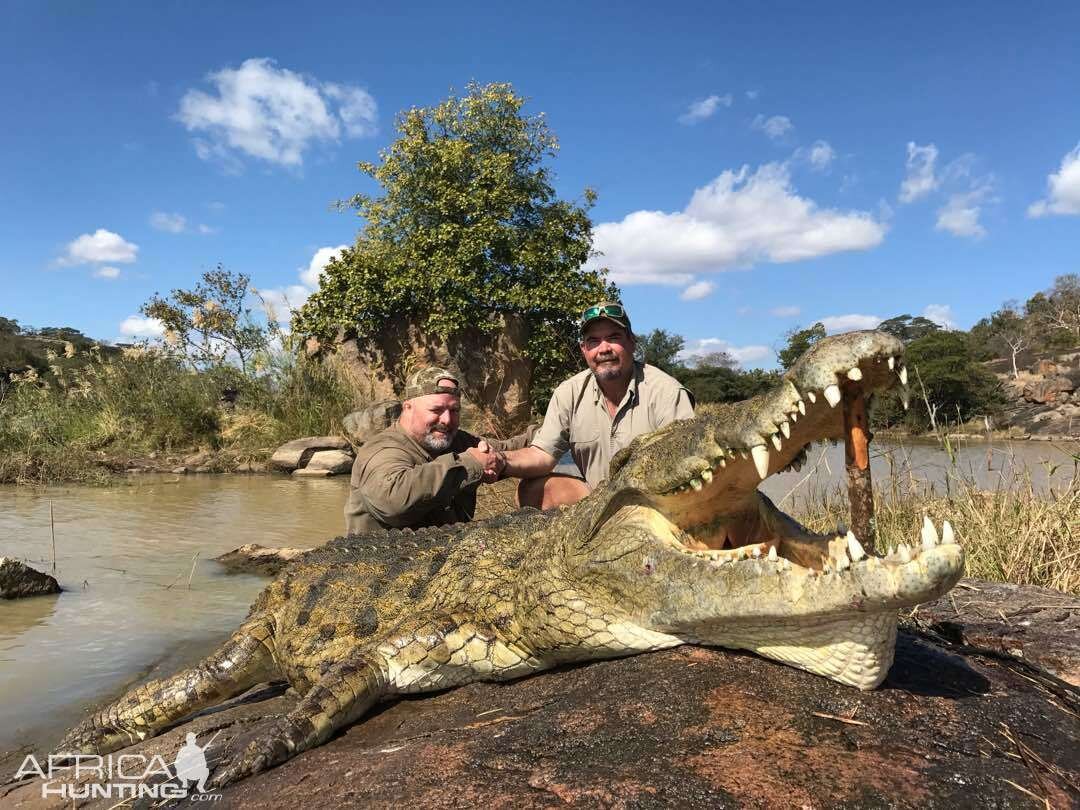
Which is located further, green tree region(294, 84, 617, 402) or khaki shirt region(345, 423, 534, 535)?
green tree region(294, 84, 617, 402)

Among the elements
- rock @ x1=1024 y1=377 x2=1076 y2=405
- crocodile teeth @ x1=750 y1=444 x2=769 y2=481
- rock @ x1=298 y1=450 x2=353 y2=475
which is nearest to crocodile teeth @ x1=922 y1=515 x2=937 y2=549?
crocodile teeth @ x1=750 y1=444 x2=769 y2=481

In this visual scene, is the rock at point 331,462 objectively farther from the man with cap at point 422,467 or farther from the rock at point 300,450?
the man with cap at point 422,467

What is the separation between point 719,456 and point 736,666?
70 centimetres

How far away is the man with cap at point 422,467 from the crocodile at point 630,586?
78 centimetres

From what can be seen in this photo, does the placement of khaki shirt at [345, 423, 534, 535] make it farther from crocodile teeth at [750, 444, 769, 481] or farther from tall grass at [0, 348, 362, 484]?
tall grass at [0, 348, 362, 484]

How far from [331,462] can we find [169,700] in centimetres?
1148

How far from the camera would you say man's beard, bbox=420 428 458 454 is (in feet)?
15.9

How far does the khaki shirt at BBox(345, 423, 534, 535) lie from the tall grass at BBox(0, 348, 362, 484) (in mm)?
11931

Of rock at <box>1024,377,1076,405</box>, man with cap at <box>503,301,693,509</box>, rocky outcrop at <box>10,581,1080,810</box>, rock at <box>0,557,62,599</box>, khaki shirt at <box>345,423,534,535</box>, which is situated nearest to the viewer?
rocky outcrop at <box>10,581,1080,810</box>

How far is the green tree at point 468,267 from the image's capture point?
17.4 metres

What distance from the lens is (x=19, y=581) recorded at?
589cm

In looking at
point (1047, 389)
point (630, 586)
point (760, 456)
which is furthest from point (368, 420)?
point (1047, 389)

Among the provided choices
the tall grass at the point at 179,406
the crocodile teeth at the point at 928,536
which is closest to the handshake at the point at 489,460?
the crocodile teeth at the point at 928,536

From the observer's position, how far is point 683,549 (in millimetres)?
2273
